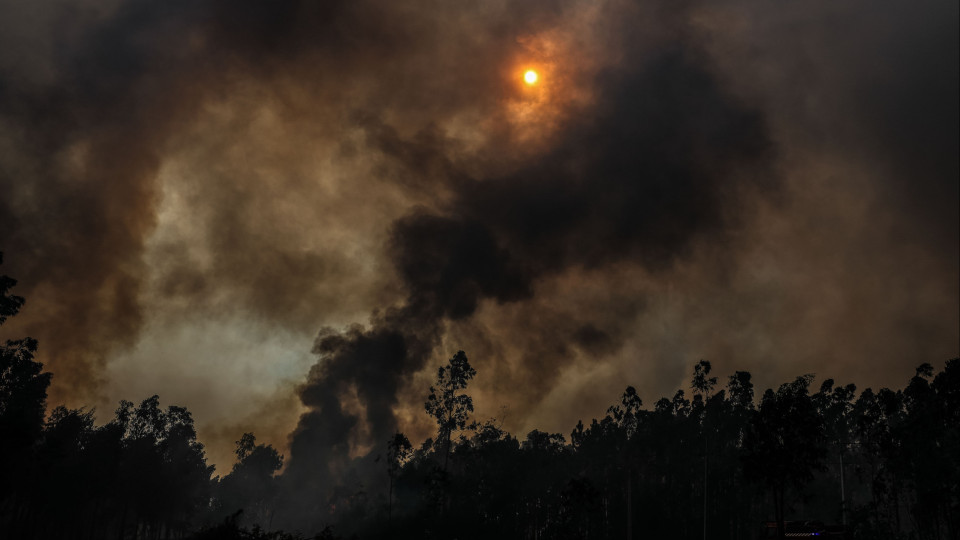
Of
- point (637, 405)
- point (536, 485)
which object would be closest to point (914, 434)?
point (637, 405)

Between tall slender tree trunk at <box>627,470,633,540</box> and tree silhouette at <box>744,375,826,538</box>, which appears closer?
tree silhouette at <box>744,375,826,538</box>

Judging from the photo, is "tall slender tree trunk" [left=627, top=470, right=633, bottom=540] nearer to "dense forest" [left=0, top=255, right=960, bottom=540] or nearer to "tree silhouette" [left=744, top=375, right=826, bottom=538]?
"dense forest" [left=0, top=255, right=960, bottom=540]

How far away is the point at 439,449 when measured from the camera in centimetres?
15912

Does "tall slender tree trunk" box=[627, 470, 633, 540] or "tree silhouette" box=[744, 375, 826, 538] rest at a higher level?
"tree silhouette" box=[744, 375, 826, 538]

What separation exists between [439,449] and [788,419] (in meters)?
107

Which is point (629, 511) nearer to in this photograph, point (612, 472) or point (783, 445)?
point (612, 472)

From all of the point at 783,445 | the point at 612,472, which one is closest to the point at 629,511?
the point at 612,472

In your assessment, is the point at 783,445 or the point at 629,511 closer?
the point at 783,445

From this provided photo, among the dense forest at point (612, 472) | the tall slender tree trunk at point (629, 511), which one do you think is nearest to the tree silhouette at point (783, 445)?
the dense forest at point (612, 472)

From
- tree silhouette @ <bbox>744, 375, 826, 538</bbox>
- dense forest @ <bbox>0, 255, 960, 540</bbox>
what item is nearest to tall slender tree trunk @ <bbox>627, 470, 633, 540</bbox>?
dense forest @ <bbox>0, 255, 960, 540</bbox>

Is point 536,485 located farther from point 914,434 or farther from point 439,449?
point 914,434

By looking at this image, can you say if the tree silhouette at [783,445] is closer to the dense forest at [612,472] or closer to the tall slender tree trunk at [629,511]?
the dense forest at [612,472]

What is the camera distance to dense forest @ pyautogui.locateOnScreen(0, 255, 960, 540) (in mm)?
68125

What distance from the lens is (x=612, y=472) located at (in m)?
115
